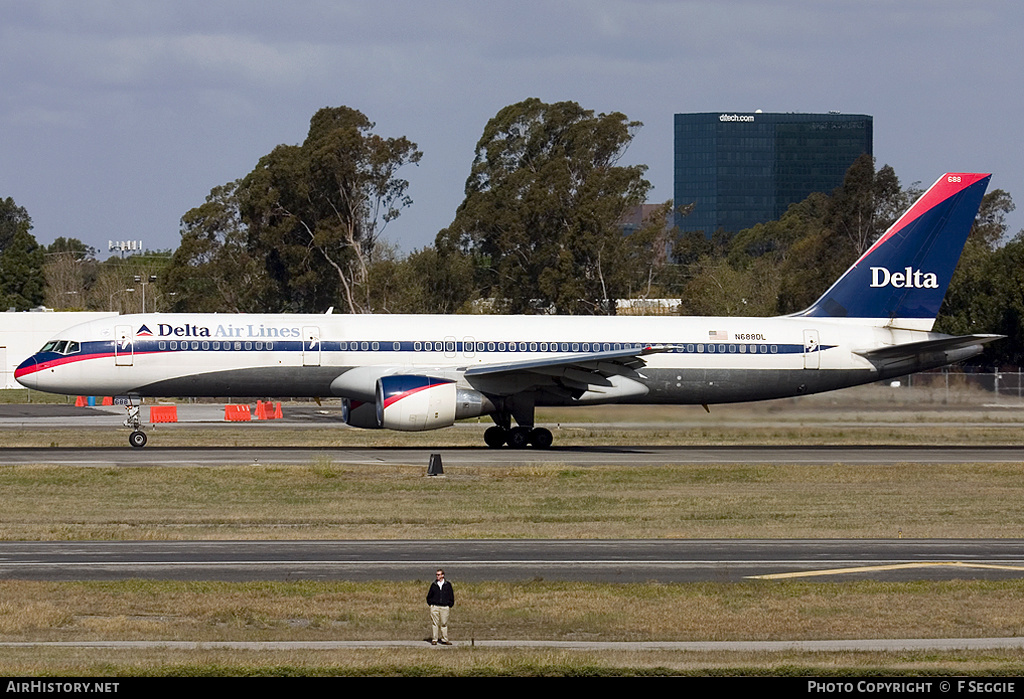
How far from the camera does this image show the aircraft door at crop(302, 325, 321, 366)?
39219mm

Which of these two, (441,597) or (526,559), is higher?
(441,597)

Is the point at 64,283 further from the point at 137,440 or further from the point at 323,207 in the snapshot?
the point at 137,440

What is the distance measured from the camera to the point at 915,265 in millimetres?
44406

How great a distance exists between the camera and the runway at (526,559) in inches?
742

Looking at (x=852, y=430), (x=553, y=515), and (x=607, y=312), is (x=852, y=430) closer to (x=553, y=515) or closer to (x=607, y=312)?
(x=553, y=515)

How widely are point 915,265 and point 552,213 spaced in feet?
178

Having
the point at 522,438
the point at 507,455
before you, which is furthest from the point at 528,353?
the point at 507,455

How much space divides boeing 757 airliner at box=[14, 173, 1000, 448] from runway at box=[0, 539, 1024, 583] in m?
15.5

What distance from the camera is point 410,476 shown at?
3253cm

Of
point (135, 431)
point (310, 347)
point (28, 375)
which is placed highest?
point (310, 347)

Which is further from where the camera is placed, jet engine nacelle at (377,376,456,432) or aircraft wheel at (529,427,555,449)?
aircraft wheel at (529,427,555,449)

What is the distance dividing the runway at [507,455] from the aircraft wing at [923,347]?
3293 millimetres

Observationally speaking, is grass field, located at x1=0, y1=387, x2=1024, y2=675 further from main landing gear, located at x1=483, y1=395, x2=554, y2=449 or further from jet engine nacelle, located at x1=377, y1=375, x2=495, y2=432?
jet engine nacelle, located at x1=377, y1=375, x2=495, y2=432

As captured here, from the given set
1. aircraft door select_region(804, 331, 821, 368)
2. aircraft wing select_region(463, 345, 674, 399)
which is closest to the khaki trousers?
aircraft wing select_region(463, 345, 674, 399)
